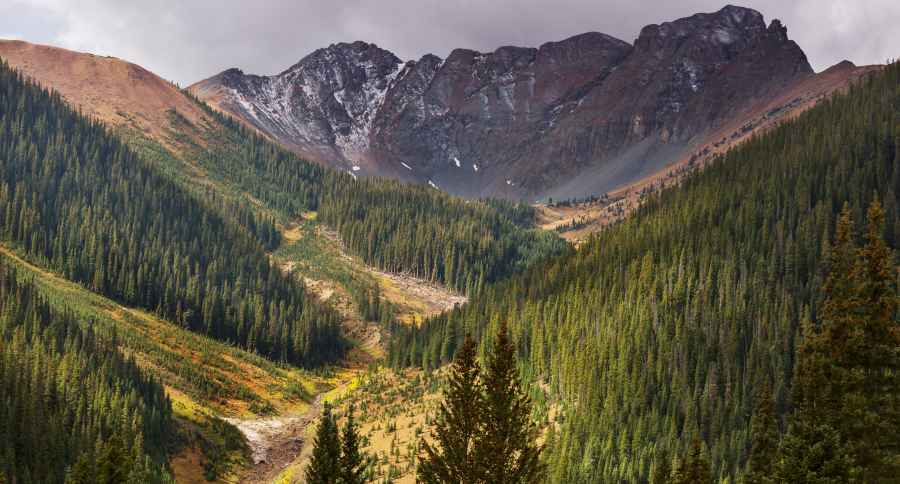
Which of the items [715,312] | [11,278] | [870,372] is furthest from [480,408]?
[11,278]

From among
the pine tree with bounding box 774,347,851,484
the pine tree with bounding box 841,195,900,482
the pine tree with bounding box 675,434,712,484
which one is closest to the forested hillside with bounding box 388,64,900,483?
the pine tree with bounding box 675,434,712,484

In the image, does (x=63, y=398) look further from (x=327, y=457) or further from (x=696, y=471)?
(x=696, y=471)

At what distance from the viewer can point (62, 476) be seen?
67.5 m

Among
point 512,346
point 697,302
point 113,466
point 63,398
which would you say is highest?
point 697,302

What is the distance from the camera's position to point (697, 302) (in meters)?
118

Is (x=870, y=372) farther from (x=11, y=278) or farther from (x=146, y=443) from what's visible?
(x=11, y=278)

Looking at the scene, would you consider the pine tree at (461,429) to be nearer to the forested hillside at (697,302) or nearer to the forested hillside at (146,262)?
the forested hillside at (697,302)

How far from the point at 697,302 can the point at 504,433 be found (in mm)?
97621

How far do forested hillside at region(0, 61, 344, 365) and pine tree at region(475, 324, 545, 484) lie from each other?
422 feet

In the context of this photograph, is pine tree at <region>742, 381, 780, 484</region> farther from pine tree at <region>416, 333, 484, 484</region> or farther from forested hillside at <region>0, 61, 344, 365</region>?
forested hillside at <region>0, 61, 344, 365</region>

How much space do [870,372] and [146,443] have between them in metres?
75.8

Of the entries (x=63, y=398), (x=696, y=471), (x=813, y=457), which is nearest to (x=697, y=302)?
(x=696, y=471)

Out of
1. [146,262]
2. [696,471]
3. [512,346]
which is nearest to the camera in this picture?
[512,346]

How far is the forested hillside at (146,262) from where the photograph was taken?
504ft
